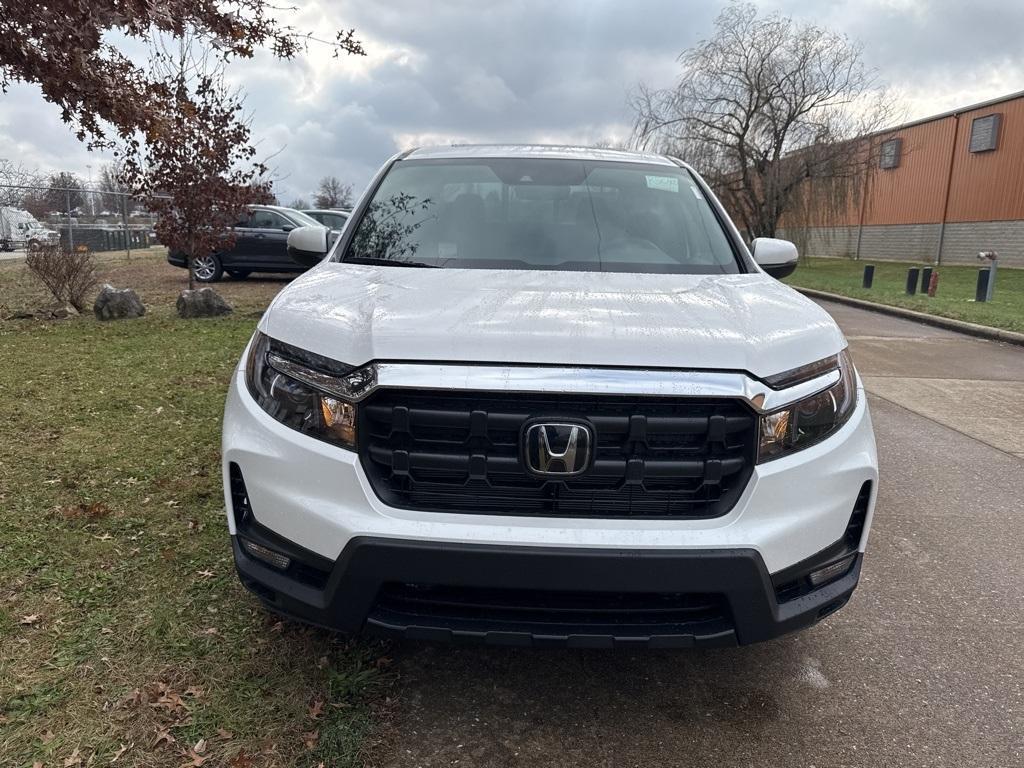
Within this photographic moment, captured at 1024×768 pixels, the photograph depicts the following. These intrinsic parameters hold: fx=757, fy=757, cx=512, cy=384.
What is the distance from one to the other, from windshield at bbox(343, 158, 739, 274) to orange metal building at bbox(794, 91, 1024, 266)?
26153 millimetres

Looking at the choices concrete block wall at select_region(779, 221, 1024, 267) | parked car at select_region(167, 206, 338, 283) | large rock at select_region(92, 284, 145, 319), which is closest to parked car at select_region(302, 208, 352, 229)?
parked car at select_region(167, 206, 338, 283)

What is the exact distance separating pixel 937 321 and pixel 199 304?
434 inches

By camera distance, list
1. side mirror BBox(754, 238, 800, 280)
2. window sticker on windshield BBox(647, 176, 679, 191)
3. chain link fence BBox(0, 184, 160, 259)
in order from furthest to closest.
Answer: chain link fence BBox(0, 184, 160, 259) < window sticker on windshield BBox(647, 176, 679, 191) < side mirror BBox(754, 238, 800, 280)

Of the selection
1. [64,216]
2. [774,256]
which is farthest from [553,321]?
[64,216]

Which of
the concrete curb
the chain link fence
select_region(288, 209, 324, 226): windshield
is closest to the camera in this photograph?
the concrete curb

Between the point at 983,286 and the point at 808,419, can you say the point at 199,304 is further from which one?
the point at 983,286

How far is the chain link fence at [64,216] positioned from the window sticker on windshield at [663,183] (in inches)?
455

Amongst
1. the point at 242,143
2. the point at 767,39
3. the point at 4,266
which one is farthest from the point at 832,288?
the point at 4,266

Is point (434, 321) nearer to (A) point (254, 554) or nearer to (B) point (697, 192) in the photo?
(A) point (254, 554)

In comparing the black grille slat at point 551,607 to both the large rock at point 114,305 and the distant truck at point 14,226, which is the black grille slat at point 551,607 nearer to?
the large rock at point 114,305

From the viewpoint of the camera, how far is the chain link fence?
17.0m

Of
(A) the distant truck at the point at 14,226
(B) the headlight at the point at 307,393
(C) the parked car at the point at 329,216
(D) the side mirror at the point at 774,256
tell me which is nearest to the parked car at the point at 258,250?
(C) the parked car at the point at 329,216

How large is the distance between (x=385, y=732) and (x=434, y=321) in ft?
3.94

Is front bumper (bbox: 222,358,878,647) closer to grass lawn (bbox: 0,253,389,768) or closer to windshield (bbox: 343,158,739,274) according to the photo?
grass lawn (bbox: 0,253,389,768)
